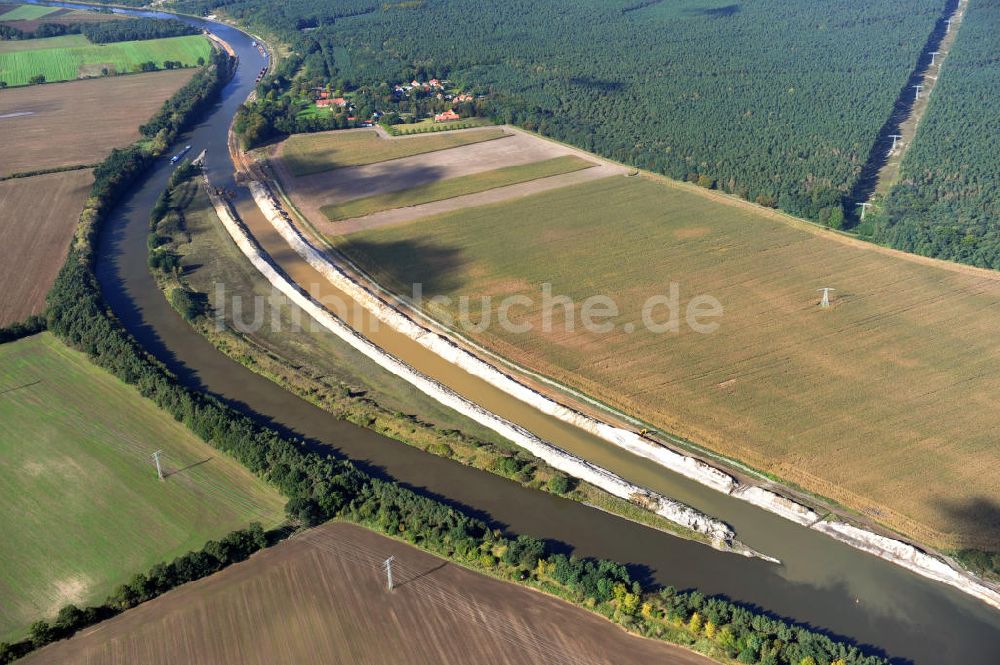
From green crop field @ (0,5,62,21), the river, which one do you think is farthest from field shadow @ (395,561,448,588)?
green crop field @ (0,5,62,21)

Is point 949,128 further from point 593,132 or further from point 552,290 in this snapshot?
point 552,290

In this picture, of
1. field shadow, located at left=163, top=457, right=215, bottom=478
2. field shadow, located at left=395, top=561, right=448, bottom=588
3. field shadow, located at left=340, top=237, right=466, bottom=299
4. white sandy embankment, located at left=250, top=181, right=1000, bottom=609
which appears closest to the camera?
field shadow, located at left=395, top=561, right=448, bottom=588

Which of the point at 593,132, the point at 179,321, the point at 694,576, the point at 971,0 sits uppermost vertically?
the point at 971,0

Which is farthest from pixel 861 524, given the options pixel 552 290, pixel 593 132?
pixel 593 132

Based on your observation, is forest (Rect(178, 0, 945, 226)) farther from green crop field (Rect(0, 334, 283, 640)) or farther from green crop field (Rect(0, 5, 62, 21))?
green crop field (Rect(0, 334, 283, 640))

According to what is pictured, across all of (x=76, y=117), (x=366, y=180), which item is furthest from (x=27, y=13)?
(x=366, y=180)

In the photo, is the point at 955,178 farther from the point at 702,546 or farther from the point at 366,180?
the point at 702,546
